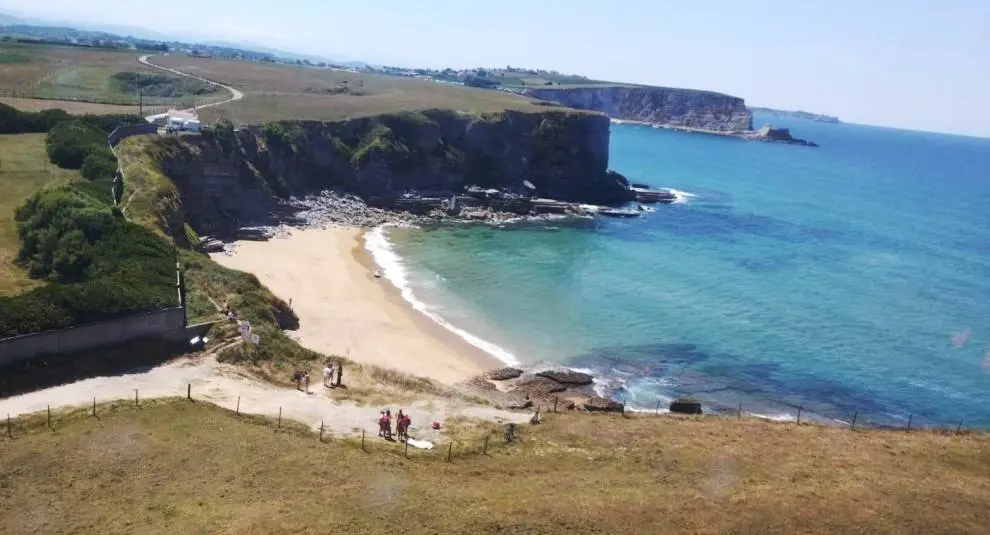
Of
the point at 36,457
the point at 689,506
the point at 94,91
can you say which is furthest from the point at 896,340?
the point at 94,91

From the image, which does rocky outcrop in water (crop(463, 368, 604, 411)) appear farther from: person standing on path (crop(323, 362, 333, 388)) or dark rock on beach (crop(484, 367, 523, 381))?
person standing on path (crop(323, 362, 333, 388))

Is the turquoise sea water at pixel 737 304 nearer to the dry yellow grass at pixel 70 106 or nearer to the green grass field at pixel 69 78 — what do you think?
the dry yellow grass at pixel 70 106

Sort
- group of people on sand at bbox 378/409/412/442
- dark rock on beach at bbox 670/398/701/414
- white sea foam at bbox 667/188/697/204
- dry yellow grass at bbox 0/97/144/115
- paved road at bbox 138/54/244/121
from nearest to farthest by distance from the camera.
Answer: group of people on sand at bbox 378/409/412/442 < dark rock on beach at bbox 670/398/701/414 < dry yellow grass at bbox 0/97/144/115 < paved road at bbox 138/54/244/121 < white sea foam at bbox 667/188/697/204

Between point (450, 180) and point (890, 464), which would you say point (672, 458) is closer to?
point (890, 464)

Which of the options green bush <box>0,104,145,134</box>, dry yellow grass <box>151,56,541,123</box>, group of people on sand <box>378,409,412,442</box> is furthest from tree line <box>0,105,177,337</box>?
dry yellow grass <box>151,56,541,123</box>

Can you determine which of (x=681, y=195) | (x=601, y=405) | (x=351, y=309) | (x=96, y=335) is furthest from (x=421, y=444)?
(x=681, y=195)

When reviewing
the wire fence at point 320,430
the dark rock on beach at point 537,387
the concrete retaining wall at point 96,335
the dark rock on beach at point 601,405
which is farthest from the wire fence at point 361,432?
the dark rock on beach at point 537,387
